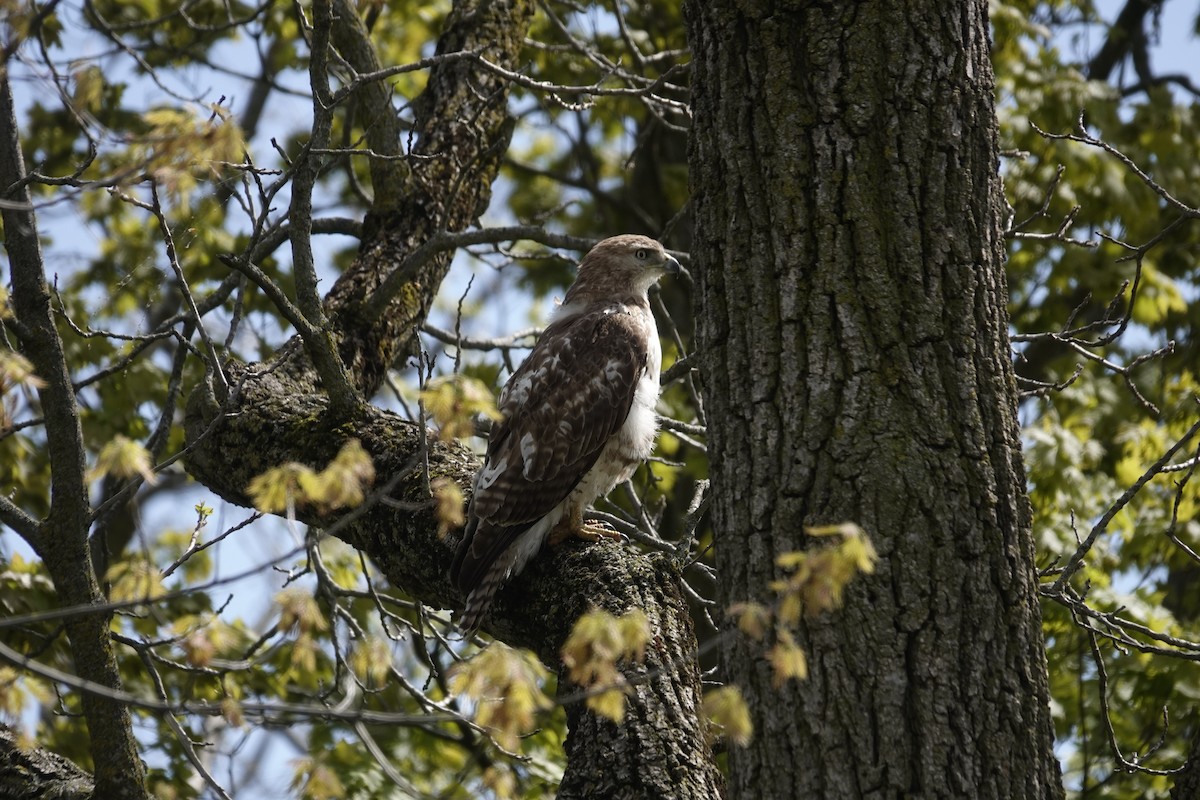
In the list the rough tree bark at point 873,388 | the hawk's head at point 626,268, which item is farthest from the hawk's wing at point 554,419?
the rough tree bark at point 873,388

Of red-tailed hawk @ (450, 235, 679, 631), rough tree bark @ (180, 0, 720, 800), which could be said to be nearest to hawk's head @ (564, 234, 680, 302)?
red-tailed hawk @ (450, 235, 679, 631)

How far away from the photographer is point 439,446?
4086mm

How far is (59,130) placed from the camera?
28.6ft

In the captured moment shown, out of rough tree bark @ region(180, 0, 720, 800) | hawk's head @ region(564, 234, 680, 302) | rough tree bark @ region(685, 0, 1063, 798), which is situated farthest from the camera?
hawk's head @ region(564, 234, 680, 302)

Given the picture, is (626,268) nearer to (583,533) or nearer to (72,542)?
(583,533)

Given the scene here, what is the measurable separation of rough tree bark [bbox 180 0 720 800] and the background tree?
0.01 m

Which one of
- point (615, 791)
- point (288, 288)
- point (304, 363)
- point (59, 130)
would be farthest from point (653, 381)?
point (59, 130)

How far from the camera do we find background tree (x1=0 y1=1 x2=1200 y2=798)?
93.9 inches

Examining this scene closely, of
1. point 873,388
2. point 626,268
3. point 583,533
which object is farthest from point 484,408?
point 626,268

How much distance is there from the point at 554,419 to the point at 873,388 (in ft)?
6.91

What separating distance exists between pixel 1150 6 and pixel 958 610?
1037 centimetres

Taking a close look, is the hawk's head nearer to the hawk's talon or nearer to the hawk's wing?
the hawk's wing

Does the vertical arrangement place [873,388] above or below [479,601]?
below

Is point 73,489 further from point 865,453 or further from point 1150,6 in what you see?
Answer: point 1150,6
